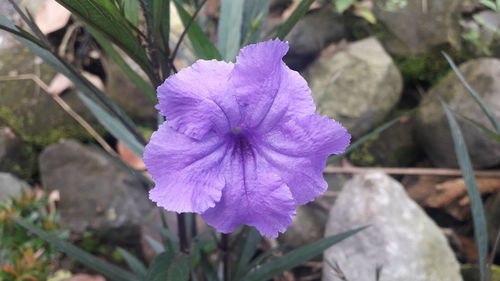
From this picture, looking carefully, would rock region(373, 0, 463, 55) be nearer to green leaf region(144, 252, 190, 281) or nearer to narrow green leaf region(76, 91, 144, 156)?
narrow green leaf region(76, 91, 144, 156)

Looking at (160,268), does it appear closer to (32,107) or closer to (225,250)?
(225,250)

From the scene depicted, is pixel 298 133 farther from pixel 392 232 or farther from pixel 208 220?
pixel 392 232

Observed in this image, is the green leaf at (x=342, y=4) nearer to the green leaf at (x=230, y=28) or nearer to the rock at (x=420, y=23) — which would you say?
the rock at (x=420, y=23)

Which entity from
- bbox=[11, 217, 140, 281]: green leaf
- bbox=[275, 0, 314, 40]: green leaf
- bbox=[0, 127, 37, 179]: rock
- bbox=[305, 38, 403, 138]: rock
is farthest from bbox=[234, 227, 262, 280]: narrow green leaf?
bbox=[0, 127, 37, 179]: rock

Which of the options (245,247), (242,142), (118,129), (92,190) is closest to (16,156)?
(92,190)

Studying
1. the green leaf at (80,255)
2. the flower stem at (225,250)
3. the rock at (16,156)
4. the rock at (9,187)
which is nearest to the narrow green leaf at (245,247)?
the flower stem at (225,250)

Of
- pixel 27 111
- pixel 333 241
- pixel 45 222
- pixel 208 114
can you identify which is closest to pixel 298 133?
pixel 208 114

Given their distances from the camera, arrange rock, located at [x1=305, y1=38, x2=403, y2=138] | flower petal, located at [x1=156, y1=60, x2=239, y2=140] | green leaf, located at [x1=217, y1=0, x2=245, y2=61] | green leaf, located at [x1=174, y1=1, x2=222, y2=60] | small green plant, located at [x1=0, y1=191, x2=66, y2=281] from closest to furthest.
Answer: flower petal, located at [x1=156, y1=60, x2=239, y2=140]
green leaf, located at [x1=174, y1=1, x2=222, y2=60]
green leaf, located at [x1=217, y1=0, x2=245, y2=61]
small green plant, located at [x1=0, y1=191, x2=66, y2=281]
rock, located at [x1=305, y1=38, x2=403, y2=138]
